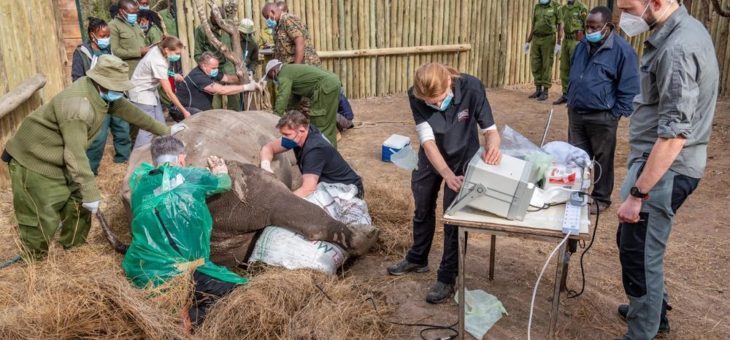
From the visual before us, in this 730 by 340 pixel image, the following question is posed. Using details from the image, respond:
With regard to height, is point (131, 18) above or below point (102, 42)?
above

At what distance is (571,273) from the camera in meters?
4.23

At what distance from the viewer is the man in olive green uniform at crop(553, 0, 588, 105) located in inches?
376

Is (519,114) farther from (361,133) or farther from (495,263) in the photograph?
(495,263)

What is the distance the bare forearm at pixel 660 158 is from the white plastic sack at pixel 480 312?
1255 millimetres

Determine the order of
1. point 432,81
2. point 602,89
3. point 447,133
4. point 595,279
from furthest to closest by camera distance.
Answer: point 602,89, point 595,279, point 447,133, point 432,81

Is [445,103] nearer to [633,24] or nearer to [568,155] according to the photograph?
[568,155]

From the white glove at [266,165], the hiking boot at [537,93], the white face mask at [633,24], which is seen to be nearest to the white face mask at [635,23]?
the white face mask at [633,24]

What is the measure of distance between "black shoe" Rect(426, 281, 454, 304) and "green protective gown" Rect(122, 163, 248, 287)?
1.16 metres

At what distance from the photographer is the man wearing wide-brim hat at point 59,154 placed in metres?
3.98

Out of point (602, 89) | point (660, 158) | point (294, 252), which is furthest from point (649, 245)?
point (602, 89)

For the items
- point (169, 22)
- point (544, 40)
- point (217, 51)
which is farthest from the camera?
point (544, 40)

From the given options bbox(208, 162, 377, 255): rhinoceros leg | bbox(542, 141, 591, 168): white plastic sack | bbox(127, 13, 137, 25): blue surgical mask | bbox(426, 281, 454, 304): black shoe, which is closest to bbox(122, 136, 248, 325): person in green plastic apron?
bbox(208, 162, 377, 255): rhinoceros leg

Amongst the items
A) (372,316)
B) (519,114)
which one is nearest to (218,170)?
(372,316)

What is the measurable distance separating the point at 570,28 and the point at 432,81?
7060 millimetres
